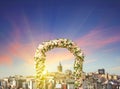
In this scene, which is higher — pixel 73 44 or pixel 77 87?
pixel 73 44

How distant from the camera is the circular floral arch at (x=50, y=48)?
7184mm

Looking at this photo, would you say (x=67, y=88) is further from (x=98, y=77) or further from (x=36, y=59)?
(x=98, y=77)

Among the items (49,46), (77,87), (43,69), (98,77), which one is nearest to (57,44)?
(49,46)

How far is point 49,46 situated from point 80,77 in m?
1.05

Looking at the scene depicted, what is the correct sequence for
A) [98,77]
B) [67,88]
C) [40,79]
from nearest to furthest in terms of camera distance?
1. [40,79]
2. [67,88]
3. [98,77]

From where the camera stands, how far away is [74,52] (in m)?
7.32

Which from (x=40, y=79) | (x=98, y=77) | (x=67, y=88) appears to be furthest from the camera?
(x=98, y=77)

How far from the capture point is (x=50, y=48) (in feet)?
23.9

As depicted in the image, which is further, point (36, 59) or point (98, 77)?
point (98, 77)

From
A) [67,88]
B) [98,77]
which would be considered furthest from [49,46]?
[98,77]

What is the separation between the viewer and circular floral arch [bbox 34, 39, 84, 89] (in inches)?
283

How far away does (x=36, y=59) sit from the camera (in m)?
7.20

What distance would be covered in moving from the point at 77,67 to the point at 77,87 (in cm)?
48

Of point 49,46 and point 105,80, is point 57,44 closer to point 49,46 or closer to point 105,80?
point 49,46
